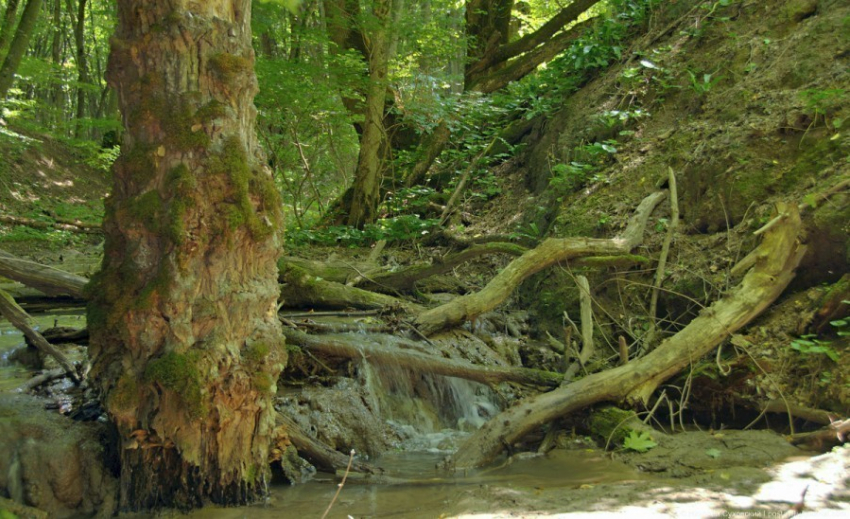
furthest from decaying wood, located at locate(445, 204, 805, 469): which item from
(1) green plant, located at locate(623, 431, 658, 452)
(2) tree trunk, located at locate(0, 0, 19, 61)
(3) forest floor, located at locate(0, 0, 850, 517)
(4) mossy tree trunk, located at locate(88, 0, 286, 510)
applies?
(2) tree trunk, located at locate(0, 0, 19, 61)

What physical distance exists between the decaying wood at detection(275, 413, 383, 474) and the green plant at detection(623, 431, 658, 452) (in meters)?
1.79

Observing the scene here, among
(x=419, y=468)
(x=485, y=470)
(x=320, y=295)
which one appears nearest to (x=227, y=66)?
(x=419, y=468)

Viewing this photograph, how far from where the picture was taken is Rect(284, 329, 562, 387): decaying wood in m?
5.35

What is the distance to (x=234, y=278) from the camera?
3.59 metres

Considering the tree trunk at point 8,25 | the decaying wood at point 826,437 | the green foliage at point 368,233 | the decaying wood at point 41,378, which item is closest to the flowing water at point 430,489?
the decaying wood at point 826,437

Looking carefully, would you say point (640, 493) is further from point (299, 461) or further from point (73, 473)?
point (73, 473)

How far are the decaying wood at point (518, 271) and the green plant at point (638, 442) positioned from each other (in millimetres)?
2033

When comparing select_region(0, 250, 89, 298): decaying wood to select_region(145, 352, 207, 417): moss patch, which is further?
select_region(0, 250, 89, 298): decaying wood

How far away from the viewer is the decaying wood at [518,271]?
6047mm

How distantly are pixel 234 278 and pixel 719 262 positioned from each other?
4.42m

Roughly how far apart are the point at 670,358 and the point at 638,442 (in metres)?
0.86

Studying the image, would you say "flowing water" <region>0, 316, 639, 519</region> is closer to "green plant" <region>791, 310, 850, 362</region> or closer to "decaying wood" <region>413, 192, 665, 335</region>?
"decaying wood" <region>413, 192, 665, 335</region>

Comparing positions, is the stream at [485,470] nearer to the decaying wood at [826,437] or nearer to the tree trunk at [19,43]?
the decaying wood at [826,437]

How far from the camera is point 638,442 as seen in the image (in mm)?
4406
